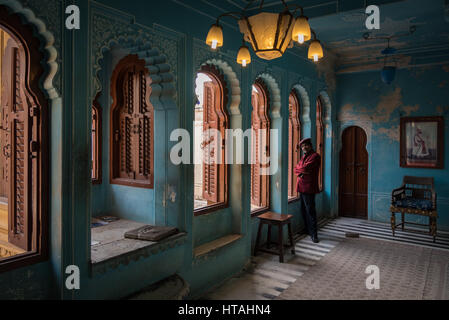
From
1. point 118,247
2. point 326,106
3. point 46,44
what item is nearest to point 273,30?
point 46,44

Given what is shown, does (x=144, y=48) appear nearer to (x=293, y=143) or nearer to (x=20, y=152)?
(x=20, y=152)

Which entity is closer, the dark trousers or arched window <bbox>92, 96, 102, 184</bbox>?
arched window <bbox>92, 96, 102, 184</bbox>

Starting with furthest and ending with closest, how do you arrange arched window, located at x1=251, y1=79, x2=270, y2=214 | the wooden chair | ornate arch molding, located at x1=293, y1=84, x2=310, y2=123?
ornate arch molding, located at x1=293, y1=84, x2=310, y2=123, the wooden chair, arched window, located at x1=251, y1=79, x2=270, y2=214

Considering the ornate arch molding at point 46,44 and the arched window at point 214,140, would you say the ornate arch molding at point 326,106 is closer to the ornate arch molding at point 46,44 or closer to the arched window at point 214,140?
the arched window at point 214,140

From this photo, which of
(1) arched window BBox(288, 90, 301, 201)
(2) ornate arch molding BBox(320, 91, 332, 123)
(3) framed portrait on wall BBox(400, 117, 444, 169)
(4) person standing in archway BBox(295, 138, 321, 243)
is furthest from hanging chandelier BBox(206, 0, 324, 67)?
(3) framed portrait on wall BBox(400, 117, 444, 169)

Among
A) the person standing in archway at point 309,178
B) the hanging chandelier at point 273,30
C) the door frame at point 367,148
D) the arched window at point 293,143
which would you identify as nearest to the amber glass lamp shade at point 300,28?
the hanging chandelier at point 273,30

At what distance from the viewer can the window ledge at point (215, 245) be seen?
15.0 feet

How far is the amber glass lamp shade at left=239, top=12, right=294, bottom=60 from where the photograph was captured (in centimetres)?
253

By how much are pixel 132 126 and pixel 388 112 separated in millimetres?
6240

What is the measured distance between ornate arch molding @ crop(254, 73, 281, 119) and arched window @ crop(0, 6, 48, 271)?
4.08 metres

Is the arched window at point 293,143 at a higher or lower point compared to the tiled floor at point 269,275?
higher

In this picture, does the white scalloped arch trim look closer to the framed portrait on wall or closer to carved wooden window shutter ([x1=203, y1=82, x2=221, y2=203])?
carved wooden window shutter ([x1=203, y1=82, x2=221, y2=203])

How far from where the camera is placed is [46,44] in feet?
9.59

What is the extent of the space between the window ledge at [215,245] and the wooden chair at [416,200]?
3.92 metres
